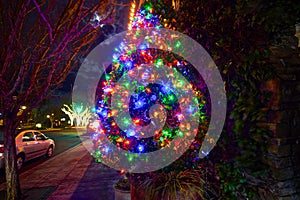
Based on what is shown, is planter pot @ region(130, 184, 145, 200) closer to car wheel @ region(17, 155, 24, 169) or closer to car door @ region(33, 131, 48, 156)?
car wheel @ region(17, 155, 24, 169)

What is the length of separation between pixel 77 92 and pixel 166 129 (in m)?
47.3

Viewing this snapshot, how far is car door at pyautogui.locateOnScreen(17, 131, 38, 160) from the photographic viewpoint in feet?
34.9

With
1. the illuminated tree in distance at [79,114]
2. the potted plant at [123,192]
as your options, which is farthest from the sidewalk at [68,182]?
the illuminated tree in distance at [79,114]

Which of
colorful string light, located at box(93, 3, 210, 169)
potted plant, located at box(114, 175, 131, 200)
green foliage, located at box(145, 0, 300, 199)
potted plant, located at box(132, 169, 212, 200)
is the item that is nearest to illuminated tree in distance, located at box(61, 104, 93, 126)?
potted plant, located at box(114, 175, 131, 200)

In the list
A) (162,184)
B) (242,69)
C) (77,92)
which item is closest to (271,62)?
(242,69)

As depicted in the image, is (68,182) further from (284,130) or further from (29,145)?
(284,130)

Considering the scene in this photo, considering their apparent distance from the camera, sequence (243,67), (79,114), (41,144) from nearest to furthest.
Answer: (243,67) → (41,144) → (79,114)

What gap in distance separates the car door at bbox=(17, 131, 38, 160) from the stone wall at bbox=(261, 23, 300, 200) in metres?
10.1

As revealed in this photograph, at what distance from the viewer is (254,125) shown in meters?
2.94

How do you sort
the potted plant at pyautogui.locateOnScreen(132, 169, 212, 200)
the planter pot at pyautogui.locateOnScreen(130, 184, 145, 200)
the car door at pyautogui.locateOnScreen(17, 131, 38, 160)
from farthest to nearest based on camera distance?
the car door at pyautogui.locateOnScreen(17, 131, 38, 160) < the planter pot at pyautogui.locateOnScreen(130, 184, 145, 200) < the potted plant at pyautogui.locateOnScreen(132, 169, 212, 200)

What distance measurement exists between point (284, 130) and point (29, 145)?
35.4ft

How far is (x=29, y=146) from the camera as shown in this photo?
1106 cm

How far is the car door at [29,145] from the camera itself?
10636 mm

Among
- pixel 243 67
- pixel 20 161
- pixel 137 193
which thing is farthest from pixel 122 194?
pixel 20 161
